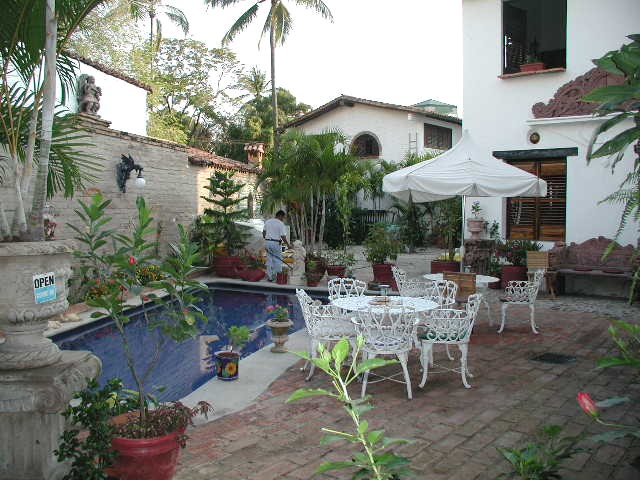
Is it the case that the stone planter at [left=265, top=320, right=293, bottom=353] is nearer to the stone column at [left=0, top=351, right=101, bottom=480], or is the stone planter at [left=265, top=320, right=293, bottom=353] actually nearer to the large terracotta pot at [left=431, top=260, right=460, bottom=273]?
the stone column at [left=0, top=351, right=101, bottom=480]

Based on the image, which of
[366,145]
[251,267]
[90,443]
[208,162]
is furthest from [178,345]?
[366,145]

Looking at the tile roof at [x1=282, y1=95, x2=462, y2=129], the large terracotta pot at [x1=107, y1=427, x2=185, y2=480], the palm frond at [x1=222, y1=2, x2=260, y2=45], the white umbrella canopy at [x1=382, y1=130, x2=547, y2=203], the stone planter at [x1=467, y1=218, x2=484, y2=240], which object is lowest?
the large terracotta pot at [x1=107, y1=427, x2=185, y2=480]

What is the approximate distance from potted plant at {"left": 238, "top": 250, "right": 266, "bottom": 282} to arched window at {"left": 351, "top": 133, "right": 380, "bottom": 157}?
1204 centimetres

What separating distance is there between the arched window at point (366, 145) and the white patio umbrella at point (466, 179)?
16585 millimetres

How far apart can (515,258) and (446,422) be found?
7304 mm

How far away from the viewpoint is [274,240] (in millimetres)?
12680

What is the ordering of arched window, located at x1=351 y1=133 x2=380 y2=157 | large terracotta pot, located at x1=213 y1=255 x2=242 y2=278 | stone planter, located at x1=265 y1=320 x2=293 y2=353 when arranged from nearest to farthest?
1. stone planter, located at x1=265 y1=320 x2=293 y2=353
2. large terracotta pot, located at x1=213 y1=255 x2=242 y2=278
3. arched window, located at x1=351 y1=133 x2=380 y2=157

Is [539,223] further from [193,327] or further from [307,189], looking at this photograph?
[193,327]

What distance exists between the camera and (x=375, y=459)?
5.91ft

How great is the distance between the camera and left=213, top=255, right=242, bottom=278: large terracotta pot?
45.8 ft

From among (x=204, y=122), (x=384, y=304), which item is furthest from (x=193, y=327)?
(x=204, y=122)

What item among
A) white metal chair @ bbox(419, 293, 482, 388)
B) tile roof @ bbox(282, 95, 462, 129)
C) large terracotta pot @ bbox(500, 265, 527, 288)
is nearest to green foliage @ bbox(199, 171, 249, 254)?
large terracotta pot @ bbox(500, 265, 527, 288)

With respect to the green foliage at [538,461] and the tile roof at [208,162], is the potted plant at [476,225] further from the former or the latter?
the green foliage at [538,461]

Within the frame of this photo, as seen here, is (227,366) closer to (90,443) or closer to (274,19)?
(90,443)
